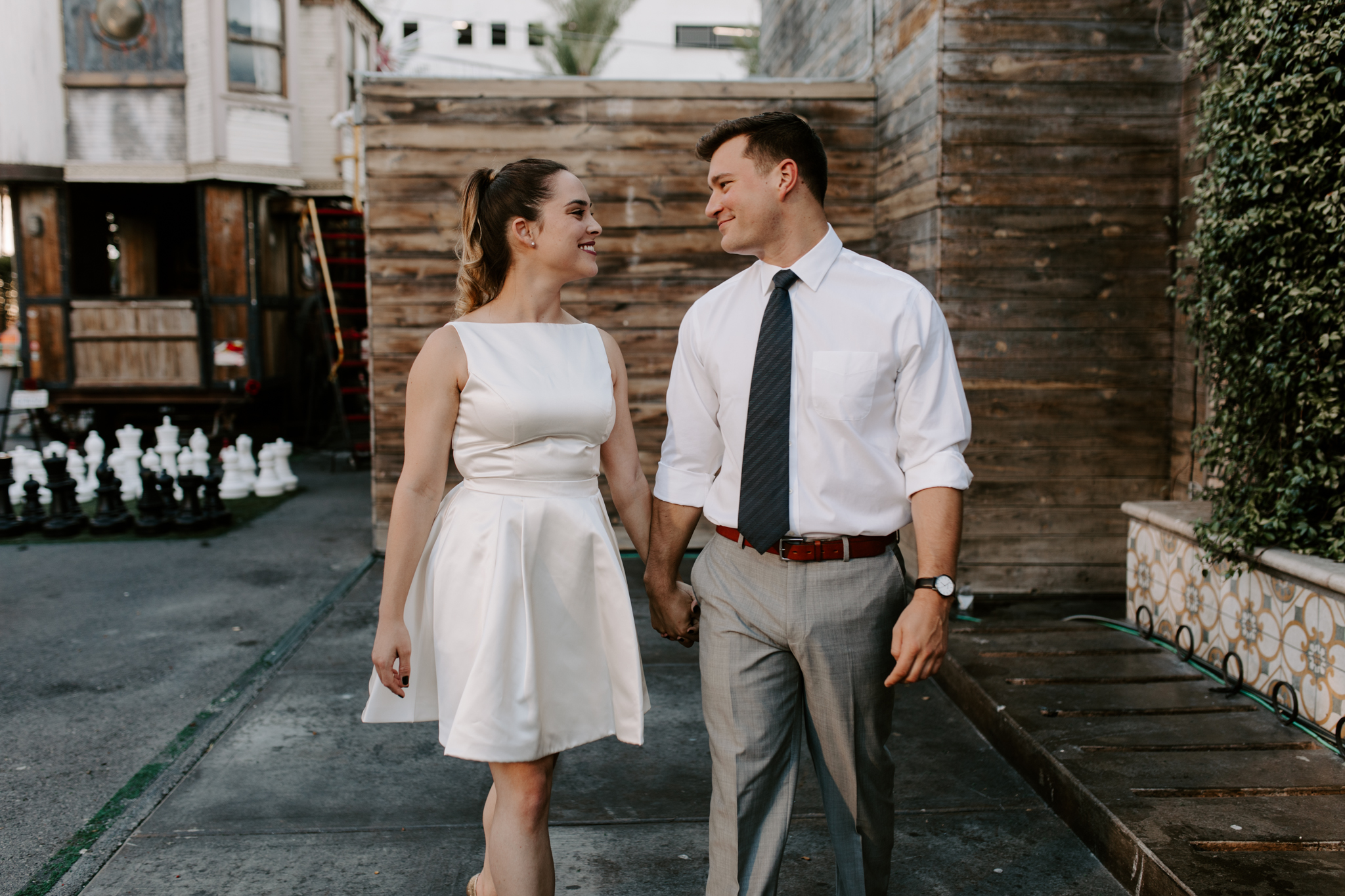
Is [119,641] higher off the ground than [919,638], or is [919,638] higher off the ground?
[919,638]

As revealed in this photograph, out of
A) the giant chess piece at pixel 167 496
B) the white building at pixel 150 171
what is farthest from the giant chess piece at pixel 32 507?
the white building at pixel 150 171

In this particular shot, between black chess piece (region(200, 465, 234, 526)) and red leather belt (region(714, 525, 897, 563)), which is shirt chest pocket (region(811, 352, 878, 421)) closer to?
red leather belt (region(714, 525, 897, 563))

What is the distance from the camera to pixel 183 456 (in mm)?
9109

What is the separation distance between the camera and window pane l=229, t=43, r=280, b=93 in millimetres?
13883

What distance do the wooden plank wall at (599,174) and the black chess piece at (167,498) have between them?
2.13 meters

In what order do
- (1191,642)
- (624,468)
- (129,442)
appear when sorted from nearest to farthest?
(624,468) → (1191,642) → (129,442)

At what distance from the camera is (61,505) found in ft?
25.3

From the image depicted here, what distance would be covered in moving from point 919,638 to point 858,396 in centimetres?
53

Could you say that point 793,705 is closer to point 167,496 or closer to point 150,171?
point 167,496

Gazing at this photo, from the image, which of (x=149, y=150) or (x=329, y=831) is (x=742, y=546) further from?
(x=149, y=150)

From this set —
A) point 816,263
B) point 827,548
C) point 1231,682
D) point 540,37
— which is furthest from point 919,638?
point 540,37

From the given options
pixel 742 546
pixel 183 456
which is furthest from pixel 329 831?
pixel 183 456

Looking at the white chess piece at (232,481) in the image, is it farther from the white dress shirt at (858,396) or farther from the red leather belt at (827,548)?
the red leather belt at (827,548)

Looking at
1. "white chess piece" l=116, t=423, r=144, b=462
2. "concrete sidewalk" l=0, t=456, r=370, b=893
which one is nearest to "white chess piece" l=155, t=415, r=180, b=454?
"white chess piece" l=116, t=423, r=144, b=462
